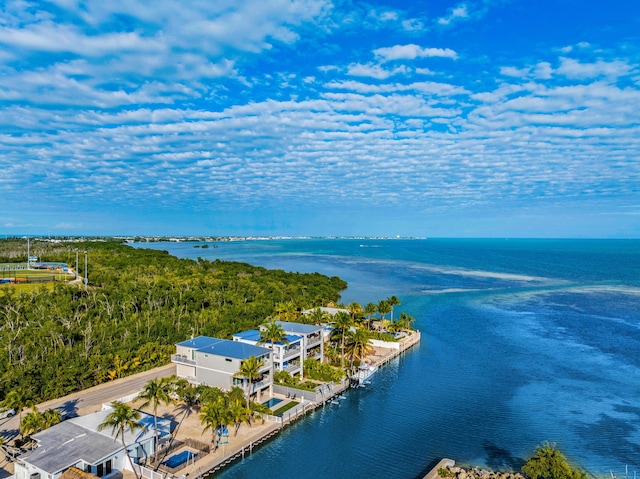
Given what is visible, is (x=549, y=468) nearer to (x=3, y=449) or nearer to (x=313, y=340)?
(x=313, y=340)

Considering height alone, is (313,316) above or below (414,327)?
above

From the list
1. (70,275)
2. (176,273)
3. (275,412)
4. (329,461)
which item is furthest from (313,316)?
(70,275)

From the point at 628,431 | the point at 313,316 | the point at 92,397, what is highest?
the point at 313,316

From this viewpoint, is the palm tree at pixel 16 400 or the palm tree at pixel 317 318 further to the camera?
the palm tree at pixel 317 318

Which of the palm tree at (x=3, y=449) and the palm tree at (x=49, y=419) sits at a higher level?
the palm tree at (x=49, y=419)

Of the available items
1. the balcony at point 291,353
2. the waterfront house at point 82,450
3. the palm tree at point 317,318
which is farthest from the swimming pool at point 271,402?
the palm tree at point 317,318

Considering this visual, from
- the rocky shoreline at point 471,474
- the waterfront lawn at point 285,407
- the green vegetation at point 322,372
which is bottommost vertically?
the rocky shoreline at point 471,474

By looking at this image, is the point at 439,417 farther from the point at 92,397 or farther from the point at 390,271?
the point at 390,271

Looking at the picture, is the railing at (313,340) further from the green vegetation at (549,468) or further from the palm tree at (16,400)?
the palm tree at (16,400)
